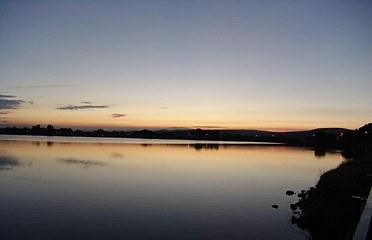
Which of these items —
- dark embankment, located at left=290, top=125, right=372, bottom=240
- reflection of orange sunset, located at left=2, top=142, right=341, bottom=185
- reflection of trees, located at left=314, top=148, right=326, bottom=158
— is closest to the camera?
dark embankment, located at left=290, top=125, right=372, bottom=240

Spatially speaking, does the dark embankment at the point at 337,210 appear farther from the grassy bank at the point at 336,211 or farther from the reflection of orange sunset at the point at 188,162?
the reflection of orange sunset at the point at 188,162

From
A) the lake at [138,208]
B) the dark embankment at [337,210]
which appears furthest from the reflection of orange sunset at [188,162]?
the dark embankment at [337,210]

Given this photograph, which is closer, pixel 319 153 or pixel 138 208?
pixel 138 208

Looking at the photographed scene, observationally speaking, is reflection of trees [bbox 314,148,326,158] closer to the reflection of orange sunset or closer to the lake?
the reflection of orange sunset

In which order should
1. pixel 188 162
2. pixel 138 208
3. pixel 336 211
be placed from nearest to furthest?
pixel 336 211 → pixel 138 208 → pixel 188 162

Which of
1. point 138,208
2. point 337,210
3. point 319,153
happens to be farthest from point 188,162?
point 319,153

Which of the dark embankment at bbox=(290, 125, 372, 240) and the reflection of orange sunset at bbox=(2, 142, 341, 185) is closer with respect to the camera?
the dark embankment at bbox=(290, 125, 372, 240)

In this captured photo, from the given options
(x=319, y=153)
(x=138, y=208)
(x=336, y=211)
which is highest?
(x=336, y=211)

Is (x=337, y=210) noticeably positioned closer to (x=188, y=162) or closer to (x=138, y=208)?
(x=138, y=208)

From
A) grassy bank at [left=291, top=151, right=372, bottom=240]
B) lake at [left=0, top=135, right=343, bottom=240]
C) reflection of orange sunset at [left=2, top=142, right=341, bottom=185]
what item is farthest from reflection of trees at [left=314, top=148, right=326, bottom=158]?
grassy bank at [left=291, top=151, right=372, bottom=240]

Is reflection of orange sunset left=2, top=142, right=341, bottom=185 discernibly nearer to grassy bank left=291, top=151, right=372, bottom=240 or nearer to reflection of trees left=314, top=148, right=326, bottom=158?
reflection of trees left=314, top=148, right=326, bottom=158

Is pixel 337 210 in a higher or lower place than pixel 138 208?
higher

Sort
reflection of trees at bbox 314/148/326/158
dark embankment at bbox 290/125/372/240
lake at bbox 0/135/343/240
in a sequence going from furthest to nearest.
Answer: reflection of trees at bbox 314/148/326/158 < lake at bbox 0/135/343/240 < dark embankment at bbox 290/125/372/240

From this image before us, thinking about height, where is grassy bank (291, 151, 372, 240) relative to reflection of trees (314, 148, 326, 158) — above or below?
above
